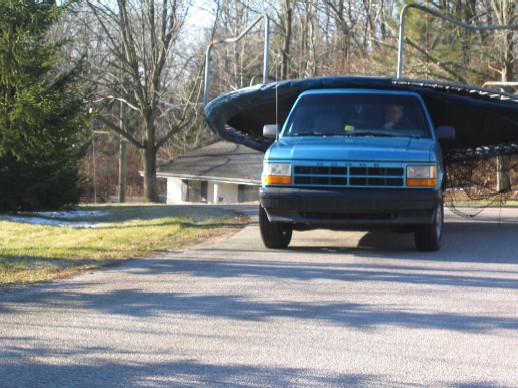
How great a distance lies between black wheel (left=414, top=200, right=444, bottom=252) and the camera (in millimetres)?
9375

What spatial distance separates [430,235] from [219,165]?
34494 millimetres

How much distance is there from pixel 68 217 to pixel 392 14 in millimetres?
17301

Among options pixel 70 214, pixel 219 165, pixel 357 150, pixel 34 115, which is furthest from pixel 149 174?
pixel 357 150

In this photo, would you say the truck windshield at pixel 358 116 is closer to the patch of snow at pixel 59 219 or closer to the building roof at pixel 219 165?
the patch of snow at pixel 59 219

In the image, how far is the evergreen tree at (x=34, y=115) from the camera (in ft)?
51.4

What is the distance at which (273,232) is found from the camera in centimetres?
970

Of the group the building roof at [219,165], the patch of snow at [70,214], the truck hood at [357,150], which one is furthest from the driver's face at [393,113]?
the building roof at [219,165]

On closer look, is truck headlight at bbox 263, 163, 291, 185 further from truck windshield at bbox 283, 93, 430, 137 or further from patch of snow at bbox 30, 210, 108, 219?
patch of snow at bbox 30, 210, 108, 219

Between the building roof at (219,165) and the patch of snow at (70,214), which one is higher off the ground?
the building roof at (219,165)

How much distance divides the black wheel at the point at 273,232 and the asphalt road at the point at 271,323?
50 centimetres

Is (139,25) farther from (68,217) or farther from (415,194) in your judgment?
(415,194)

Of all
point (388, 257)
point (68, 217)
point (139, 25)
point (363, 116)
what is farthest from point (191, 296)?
point (139, 25)

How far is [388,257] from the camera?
30.3 ft

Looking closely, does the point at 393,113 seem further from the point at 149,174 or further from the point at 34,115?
the point at 149,174
